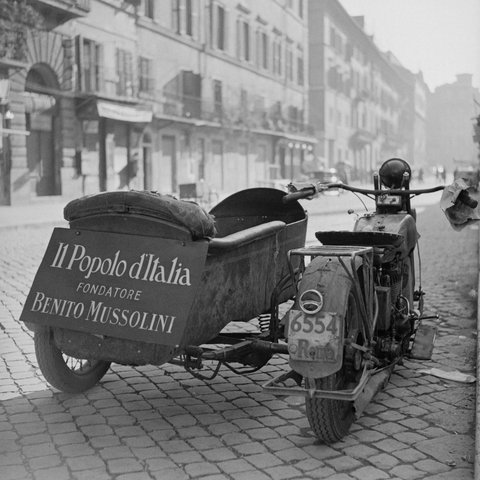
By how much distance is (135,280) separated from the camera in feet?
11.6

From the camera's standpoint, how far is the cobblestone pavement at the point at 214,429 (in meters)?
3.11

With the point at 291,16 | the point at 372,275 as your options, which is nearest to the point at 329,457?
the point at 372,275

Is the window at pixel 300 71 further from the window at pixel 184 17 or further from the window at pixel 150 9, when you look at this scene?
the window at pixel 150 9

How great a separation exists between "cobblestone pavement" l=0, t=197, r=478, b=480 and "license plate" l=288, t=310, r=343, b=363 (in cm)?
50

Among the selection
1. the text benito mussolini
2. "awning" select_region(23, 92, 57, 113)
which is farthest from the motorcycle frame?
"awning" select_region(23, 92, 57, 113)

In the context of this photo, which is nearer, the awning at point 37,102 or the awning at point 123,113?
the awning at point 37,102

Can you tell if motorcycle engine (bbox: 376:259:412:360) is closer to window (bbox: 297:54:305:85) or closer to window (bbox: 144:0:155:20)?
window (bbox: 144:0:155:20)

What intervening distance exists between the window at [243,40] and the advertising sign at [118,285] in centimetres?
3186

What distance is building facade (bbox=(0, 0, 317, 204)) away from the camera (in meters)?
21.3

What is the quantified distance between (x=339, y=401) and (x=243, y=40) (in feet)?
108

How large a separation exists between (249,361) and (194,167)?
27.7m

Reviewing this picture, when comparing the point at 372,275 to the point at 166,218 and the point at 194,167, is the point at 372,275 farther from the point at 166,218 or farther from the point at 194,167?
the point at 194,167

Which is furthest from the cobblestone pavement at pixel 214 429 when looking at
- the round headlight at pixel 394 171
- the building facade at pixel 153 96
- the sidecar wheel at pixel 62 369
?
the building facade at pixel 153 96

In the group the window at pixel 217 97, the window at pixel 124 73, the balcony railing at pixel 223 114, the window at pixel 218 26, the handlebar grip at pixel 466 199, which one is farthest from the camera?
the window at pixel 217 97
